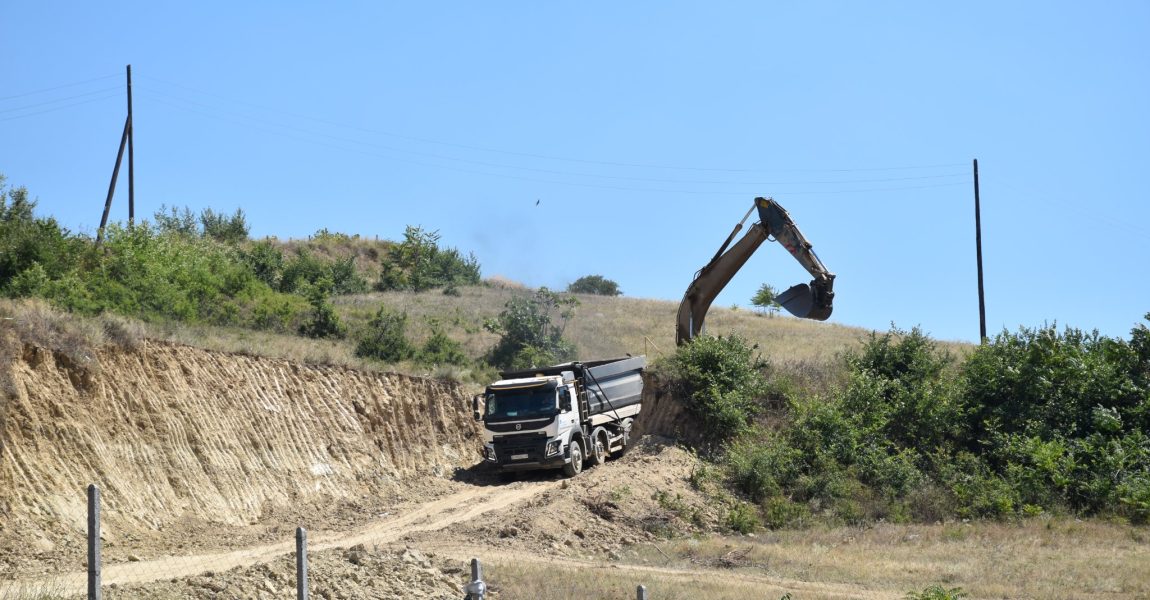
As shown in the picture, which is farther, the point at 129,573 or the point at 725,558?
the point at 725,558

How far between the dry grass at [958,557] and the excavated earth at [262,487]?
2684 mm

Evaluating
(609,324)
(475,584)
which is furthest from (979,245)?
Result: (475,584)

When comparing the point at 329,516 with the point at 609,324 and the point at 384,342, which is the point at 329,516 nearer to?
the point at 384,342

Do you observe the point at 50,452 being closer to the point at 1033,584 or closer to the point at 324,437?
the point at 324,437

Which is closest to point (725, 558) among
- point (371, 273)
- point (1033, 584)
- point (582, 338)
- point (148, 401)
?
point (1033, 584)

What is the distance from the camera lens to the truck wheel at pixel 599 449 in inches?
1245

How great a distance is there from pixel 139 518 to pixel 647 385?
1625 cm

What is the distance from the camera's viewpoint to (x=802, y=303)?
2988 centimetres

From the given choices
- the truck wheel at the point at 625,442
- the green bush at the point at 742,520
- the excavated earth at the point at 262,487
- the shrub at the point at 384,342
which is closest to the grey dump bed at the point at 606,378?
the truck wheel at the point at 625,442

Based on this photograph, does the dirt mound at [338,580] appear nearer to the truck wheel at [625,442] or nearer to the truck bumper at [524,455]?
the truck bumper at [524,455]

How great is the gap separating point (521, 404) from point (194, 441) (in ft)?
28.2

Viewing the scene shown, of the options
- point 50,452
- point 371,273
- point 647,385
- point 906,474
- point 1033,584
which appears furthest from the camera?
point 371,273

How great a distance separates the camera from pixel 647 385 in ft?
112

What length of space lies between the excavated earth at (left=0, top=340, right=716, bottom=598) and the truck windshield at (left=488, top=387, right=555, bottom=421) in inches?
71.5
